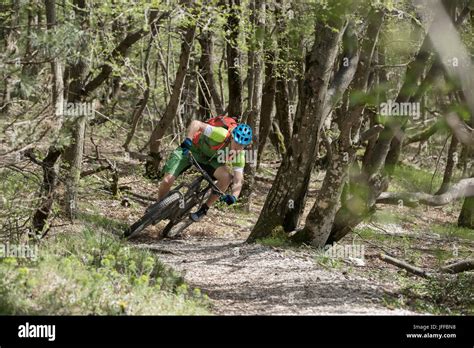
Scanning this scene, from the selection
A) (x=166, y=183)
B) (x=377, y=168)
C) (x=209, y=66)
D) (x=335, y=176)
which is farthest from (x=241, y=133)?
(x=209, y=66)

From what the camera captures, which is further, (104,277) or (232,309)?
(232,309)

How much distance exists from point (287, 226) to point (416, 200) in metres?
2.83

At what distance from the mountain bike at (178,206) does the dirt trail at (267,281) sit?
390 millimetres

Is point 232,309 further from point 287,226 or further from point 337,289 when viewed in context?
point 287,226

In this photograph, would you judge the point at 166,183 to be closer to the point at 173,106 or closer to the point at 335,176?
the point at 335,176

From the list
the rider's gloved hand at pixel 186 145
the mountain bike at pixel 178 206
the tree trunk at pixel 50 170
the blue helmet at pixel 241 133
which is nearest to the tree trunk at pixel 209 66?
the mountain bike at pixel 178 206

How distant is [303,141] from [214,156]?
1.56 meters

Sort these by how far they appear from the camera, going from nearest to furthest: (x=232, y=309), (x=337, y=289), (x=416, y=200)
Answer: (x=232, y=309), (x=337, y=289), (x=416, y=200)

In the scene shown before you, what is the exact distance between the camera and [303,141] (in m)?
12.0

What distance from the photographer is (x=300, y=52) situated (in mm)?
20906

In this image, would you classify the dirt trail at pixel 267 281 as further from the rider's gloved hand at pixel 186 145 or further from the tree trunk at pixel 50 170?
the tree trunk at pixel 50 170

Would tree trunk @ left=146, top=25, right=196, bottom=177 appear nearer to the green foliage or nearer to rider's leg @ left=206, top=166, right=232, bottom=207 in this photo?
rider's leg @ left=206, top=166, right=232, bottom=207

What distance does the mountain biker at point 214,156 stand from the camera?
11359mm

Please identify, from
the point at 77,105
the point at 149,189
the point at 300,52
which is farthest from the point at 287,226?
the point at 300,52
